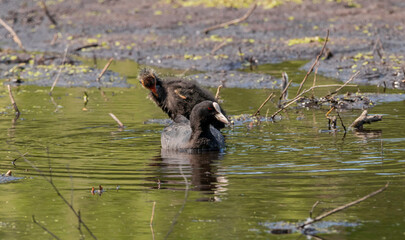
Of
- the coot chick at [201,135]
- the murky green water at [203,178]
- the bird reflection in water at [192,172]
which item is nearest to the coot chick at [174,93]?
the murky green water at [203,178]

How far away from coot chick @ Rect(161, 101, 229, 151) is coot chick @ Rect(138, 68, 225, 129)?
143cm

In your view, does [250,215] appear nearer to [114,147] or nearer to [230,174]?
[230,174]

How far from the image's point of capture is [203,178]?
8609 mm

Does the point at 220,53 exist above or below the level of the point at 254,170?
below

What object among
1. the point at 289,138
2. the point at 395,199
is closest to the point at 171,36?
the point at 289,138

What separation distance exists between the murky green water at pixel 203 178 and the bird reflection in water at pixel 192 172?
1 cm

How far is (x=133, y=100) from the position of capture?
15.0 meters

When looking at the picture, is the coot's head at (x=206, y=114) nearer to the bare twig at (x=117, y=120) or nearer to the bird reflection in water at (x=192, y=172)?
the bird reflection in water at (x=192, y=172)

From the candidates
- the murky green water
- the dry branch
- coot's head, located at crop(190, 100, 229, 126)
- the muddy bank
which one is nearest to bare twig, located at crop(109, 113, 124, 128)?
the murky green water

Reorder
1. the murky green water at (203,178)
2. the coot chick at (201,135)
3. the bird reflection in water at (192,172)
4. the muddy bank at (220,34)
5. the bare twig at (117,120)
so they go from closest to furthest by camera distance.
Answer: the murky green water at (203,178) → the bird reflection in water at (192,172) → the coot chick at (201,135) → the bare twig at (117,120) → the muddy bank at (220,34)

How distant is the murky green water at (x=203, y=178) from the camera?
21.9ft

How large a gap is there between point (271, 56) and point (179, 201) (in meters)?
12.5

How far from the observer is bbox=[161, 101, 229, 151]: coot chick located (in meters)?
10.4

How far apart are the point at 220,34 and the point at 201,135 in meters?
11.5
